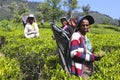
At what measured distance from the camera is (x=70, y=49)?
21.1 feet

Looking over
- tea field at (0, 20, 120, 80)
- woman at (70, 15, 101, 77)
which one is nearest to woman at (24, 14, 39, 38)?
tea field at (0, 20, 120, 80)

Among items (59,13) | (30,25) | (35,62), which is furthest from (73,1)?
(35,62)

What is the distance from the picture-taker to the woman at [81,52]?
251 inches

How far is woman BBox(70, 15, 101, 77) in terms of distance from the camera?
251 inches

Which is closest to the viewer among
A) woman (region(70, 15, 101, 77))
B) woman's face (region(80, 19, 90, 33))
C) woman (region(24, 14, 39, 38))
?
woman (region(70, 15, 101, 77))

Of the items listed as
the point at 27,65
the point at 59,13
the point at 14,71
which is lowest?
the point at 59,13

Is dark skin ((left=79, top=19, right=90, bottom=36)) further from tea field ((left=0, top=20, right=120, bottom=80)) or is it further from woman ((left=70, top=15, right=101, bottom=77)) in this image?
tea field ((left=0, top=20, right=120, bottom=80))

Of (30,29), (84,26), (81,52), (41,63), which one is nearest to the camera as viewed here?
(81,52)

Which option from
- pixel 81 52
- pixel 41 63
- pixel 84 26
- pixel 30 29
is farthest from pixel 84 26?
pixel 30 29

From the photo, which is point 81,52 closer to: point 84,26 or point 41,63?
point 84,26

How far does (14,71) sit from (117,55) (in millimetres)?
2738

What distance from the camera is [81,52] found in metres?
6.39

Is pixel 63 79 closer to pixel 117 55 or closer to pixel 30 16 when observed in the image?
pixel 117 55

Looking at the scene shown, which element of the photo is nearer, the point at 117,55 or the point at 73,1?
the point at 117,55
